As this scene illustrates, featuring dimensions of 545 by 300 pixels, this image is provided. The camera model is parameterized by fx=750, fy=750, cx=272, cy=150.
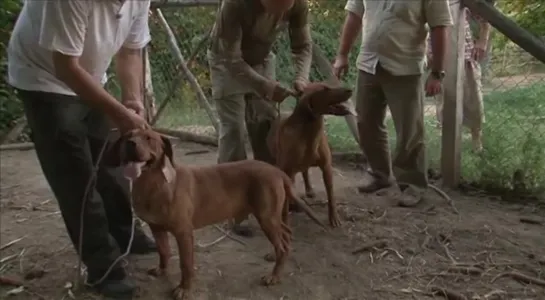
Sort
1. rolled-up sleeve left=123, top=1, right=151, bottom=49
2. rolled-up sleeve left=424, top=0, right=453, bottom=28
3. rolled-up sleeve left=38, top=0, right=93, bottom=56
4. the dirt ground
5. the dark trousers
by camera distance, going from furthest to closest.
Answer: rolled-up sleeve left=424, top=0, right=453, bottom=28 → the dirt ground → rolled-up sleeve left=123, top=1, right=151, bottom=49 → the dark trousers → rolled-up sleeve left=38, top=0, right=93, bottom=56

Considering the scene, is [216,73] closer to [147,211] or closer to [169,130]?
[147,211]

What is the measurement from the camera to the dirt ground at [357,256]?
383 centimetres

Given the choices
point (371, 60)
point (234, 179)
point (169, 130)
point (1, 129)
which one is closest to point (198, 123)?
point (169, 130)

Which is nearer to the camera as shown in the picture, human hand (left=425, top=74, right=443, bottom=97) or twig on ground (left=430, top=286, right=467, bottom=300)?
twig on ground (left=430, top=286, right=467, bottom=300)

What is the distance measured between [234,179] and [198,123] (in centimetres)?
406

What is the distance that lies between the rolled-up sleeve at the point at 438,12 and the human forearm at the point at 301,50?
939 millimetres

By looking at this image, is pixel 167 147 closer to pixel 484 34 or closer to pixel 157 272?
pixel 157 272

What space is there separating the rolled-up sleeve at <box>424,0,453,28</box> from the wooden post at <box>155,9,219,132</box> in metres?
2.67

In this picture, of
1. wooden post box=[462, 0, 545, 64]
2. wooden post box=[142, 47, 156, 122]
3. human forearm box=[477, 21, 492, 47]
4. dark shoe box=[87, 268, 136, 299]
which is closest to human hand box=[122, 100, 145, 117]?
dark shoe box=[87, 268, 136, 299]

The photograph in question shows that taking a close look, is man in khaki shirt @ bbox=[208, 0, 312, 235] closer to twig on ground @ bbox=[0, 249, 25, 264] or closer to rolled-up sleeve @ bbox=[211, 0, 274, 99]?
rolled-up sleeve @ bbox=[211, 0, 274, 99]

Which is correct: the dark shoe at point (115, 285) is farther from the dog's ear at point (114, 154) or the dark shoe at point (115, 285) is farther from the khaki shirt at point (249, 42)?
the khaki shirt at point (249, 42)

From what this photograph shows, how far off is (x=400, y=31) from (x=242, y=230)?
1746 mm

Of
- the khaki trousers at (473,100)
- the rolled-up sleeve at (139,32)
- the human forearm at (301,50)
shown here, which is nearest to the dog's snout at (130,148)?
the rolled-up sleeve at (139,32)

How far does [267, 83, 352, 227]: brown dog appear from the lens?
14.3 ft
